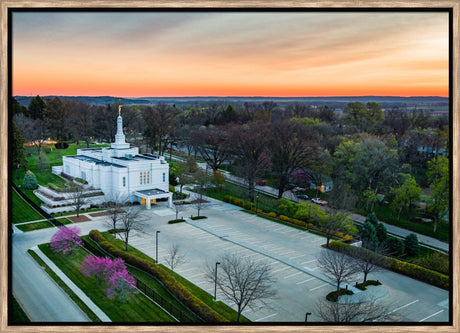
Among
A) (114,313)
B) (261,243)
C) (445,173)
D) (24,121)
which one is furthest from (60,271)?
(24,121)

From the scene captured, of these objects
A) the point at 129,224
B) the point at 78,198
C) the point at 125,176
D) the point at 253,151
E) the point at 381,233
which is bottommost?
the point at 381,233

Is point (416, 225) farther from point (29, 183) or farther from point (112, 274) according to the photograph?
point (29, 183)

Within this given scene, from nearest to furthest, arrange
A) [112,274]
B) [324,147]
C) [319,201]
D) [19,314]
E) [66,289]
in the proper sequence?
[19,314]
[66,289]
[112,274]
[319,201]
[324,147]

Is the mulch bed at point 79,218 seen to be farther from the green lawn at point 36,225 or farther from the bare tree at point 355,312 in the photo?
the bare tree at point 355,312

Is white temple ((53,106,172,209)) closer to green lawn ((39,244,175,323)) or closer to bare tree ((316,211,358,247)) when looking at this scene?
green lawn ((39,244,175,323))

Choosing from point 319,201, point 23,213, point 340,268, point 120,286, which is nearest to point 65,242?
point 120,286

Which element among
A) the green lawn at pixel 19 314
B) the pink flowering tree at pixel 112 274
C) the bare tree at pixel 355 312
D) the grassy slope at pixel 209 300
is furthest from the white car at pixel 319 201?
the green lawn at pixel 19 314

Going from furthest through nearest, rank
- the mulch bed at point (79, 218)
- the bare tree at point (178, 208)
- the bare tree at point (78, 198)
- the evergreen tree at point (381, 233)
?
the bare tree at point (178, 208), the bare tree at point (78, 198), the mulch bed at point (79, 218), the evergreen tree at point (381, 233)
